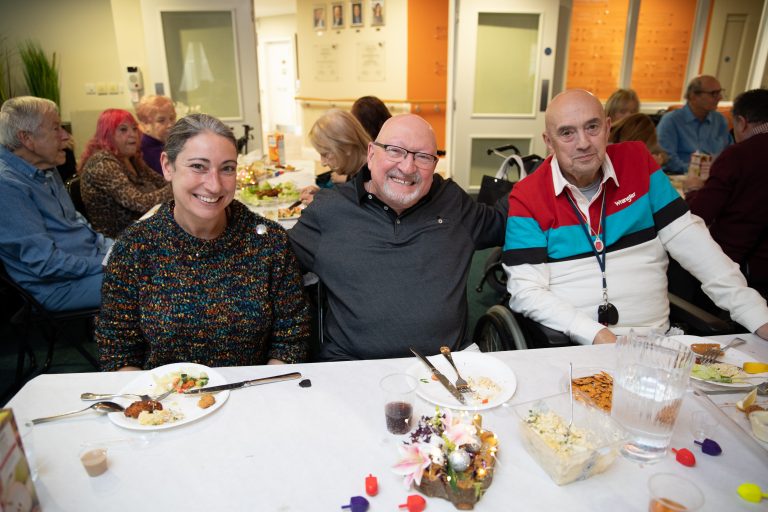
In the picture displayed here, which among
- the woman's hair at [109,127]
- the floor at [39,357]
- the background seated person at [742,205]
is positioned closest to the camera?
the background seated person at [742,205]

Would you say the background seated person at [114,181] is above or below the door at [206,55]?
below

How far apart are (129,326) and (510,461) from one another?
1189mm

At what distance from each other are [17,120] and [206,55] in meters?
4.15

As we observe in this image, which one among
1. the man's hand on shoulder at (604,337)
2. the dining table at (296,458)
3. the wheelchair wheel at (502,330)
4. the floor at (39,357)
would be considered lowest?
the floor at (39,357)

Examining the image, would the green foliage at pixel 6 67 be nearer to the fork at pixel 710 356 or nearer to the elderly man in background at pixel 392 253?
the elderly man in background at pixel 392 253

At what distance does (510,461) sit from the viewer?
1.00m

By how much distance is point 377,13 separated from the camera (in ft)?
24.0

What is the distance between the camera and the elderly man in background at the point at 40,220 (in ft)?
7.41

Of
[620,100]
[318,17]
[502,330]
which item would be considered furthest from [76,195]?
[318,17]

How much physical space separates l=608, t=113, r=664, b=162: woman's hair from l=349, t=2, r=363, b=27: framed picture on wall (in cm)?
515

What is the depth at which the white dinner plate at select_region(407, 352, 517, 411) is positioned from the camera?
1.18 meters

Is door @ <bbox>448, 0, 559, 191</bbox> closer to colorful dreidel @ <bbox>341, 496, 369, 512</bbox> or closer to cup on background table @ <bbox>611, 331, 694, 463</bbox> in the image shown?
cup on background table @ <bbox>611, 331, 694, 463</bbox>

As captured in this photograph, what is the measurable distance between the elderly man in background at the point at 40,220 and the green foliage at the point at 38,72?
3586mm

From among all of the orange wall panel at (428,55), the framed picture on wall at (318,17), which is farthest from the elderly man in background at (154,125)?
the framed picture on wall at (318,17)
